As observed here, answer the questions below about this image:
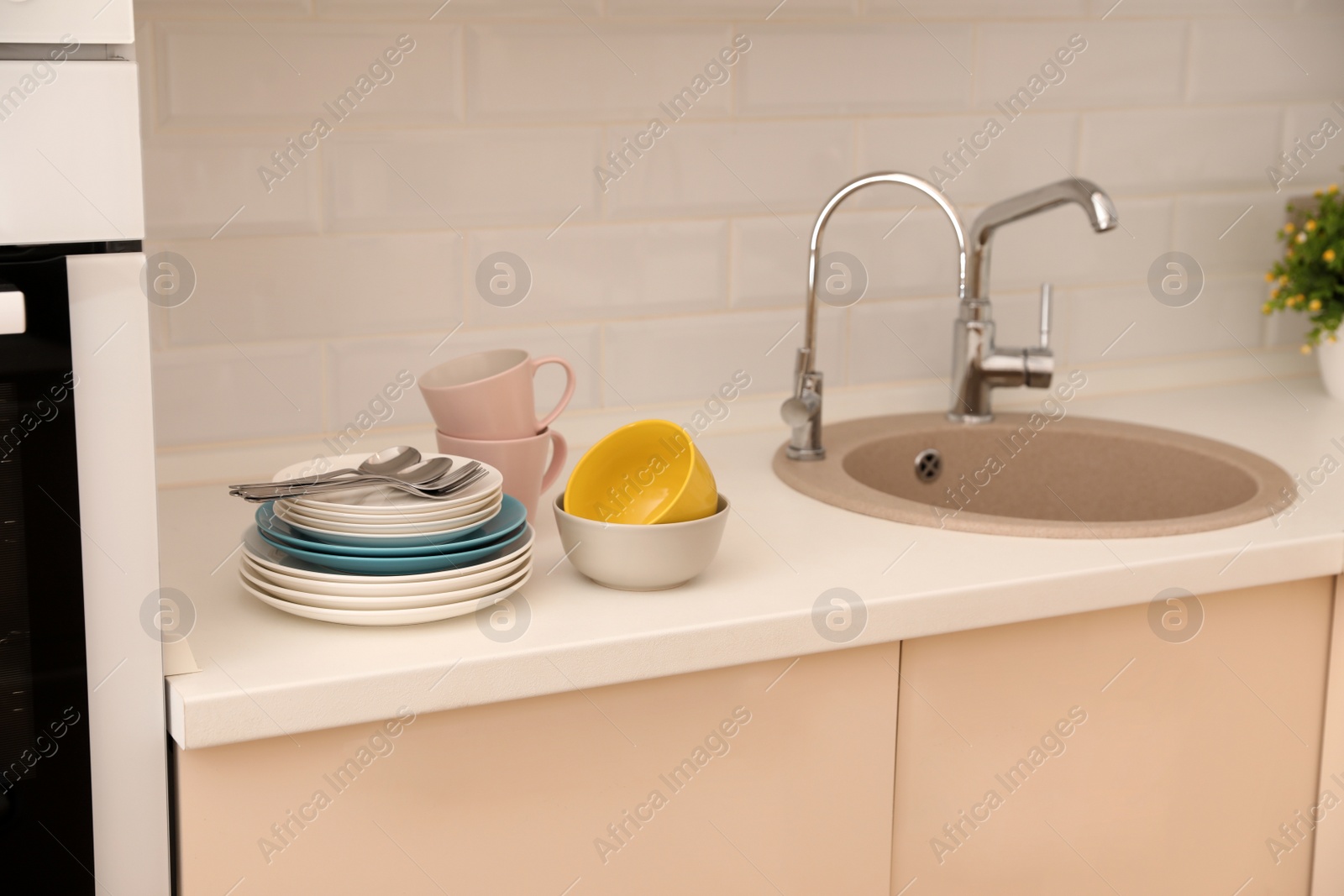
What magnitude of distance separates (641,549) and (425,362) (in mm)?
511

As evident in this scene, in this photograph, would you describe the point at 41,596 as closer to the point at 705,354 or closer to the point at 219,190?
the point at 219,190

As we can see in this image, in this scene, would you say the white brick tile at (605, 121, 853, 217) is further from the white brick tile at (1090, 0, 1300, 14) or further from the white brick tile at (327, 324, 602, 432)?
the white brick tile at (1090, 0, 1300, 14)

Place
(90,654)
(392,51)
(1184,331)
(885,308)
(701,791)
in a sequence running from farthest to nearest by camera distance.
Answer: (1184,331)
(885,308)
(392,51)
(701,791)
(90,654)

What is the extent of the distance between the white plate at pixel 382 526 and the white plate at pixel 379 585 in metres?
0.04

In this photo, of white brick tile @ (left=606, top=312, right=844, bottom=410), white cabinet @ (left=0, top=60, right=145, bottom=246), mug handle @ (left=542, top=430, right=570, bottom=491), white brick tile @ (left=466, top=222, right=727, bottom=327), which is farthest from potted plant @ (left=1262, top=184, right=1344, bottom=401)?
white cabinet @ (left=0, top=60, right=145, bottom=246)

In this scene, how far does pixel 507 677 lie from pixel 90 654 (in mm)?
276

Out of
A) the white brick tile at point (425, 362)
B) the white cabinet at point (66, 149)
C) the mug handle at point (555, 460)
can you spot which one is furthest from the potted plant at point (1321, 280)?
the white cabinet at point (66, 149)

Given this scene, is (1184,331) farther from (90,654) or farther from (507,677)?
(90,654)

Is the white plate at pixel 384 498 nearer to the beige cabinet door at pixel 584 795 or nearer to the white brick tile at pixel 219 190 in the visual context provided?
the beige cabinet door at pixel 584 795

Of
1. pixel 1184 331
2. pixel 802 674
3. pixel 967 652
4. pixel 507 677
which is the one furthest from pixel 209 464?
pixel 1184 331

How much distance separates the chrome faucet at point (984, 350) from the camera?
1.52 metres

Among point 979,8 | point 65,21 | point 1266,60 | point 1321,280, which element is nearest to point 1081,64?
point 979,8

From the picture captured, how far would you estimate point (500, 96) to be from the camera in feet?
4.61

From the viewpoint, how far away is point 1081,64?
1.69 m
